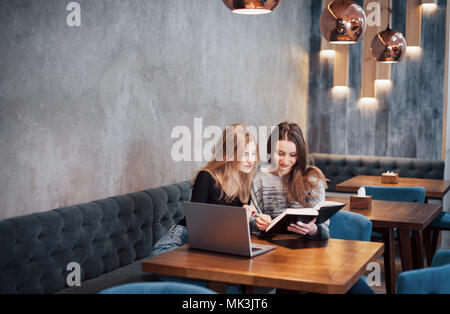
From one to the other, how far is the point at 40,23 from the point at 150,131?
125 cm

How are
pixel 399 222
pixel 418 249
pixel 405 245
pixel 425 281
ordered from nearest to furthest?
pixel 425 281 < pixel 399 222 < pixel 405 245 < pixel 418 249

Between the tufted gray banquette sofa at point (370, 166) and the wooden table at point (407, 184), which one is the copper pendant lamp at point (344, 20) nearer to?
the wooden table at point (407, 184)

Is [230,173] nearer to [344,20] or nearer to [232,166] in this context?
[232,166]

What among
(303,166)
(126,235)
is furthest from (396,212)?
(126,235)

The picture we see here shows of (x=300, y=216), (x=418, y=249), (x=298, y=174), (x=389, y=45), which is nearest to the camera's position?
(x=300, y=216)

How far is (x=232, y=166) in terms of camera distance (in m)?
3.16

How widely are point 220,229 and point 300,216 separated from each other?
Answer: 394 millimetres

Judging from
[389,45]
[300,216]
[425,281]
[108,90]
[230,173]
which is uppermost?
[389,45]

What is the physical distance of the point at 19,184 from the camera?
2.82m

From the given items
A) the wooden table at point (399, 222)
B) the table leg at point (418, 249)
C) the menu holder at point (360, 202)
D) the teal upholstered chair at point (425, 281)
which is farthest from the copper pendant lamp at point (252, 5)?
the table leg at point (418, 249)

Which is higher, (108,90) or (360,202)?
(108,90)

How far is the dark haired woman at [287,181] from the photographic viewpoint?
9.96 feet

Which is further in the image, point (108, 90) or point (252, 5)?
point (108, 90)

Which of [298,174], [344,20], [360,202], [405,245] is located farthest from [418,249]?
[344,20]
